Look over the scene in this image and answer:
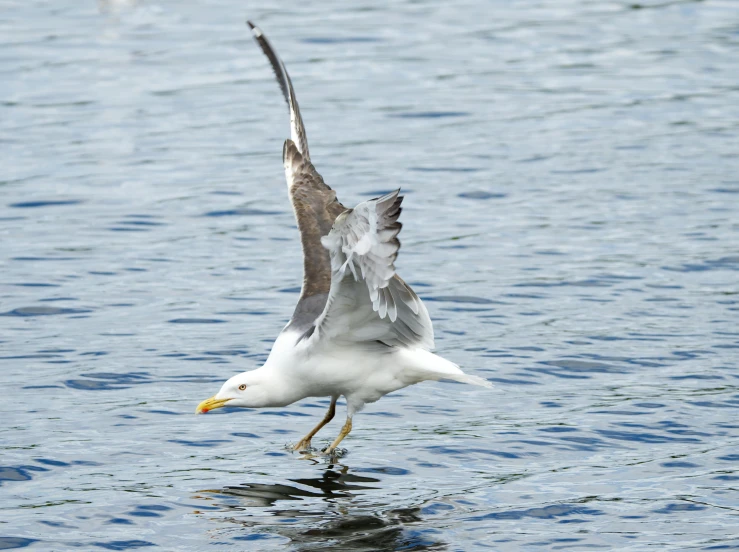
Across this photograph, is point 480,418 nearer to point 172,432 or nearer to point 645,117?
point 172,432

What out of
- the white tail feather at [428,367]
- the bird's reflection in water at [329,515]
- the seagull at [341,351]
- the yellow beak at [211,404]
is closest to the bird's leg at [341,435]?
the seagull at [341,351]

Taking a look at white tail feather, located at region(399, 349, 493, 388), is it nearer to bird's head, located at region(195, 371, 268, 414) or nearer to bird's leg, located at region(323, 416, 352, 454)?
bird's leg, located at region(323, 416, 352, 454)

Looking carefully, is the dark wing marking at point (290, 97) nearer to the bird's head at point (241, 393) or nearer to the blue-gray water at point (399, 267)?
the blue-gray water at point (399, 267)

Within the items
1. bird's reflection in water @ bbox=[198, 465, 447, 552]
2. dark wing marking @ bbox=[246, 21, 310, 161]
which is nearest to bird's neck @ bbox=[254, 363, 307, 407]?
bird's reflection in water @ bbox=[198, 465, 447, 552]

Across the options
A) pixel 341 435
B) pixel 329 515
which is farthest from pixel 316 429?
pixel 329 515

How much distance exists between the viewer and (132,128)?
19.6 m

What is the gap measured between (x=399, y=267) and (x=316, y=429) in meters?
4.54

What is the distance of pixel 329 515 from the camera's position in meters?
8.53

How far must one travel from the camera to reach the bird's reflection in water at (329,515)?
8086 millimetres

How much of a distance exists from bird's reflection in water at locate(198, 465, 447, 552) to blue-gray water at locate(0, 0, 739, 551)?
0.08ft

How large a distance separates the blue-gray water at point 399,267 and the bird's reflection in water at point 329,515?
0.08ft

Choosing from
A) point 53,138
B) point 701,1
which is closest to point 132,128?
point 53,138

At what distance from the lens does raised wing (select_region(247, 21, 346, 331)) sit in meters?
9.81

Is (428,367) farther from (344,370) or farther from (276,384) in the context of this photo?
(276,384)
